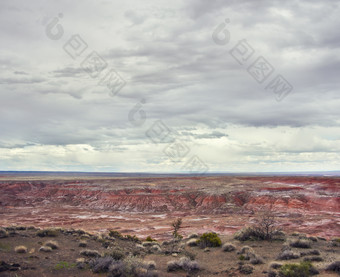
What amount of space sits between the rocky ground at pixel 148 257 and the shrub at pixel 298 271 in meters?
0.32

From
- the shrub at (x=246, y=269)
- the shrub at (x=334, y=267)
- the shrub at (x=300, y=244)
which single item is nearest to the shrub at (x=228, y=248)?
the shrub at (x=300, y=244)

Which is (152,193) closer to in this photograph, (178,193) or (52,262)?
(178,193)

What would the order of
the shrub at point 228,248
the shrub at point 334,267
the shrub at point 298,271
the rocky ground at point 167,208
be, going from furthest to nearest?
the rocky ground at point 167,208 → the shrub at point 228,248 → the shrub at point 334,267 → the shrub at point 298,271

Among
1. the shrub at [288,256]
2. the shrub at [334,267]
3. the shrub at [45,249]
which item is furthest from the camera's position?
the shrub at [45,249]

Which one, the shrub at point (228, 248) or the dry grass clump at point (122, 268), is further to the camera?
the shrub at point (228, 248)

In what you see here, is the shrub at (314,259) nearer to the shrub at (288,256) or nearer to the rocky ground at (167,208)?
the shrub at (288,256)

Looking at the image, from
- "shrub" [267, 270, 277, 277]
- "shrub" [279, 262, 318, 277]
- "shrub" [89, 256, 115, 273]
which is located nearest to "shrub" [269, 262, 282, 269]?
"shrub" [279, 262, 318, 277]

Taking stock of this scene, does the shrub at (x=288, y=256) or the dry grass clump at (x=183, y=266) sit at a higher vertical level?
the shrub at (x=288, y=256)

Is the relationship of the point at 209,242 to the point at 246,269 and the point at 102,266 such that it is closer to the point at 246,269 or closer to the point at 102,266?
the point at 246,269

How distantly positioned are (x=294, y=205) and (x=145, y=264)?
50.7 metres

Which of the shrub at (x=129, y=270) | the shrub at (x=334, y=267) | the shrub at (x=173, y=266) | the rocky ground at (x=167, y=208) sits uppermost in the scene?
the shrub at (x=334, y=267)

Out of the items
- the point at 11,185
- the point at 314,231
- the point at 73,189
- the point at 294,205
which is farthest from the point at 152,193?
the point at 11,185

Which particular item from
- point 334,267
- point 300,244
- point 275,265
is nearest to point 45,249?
point 275,265

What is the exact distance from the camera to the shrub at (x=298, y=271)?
11.8 meters
